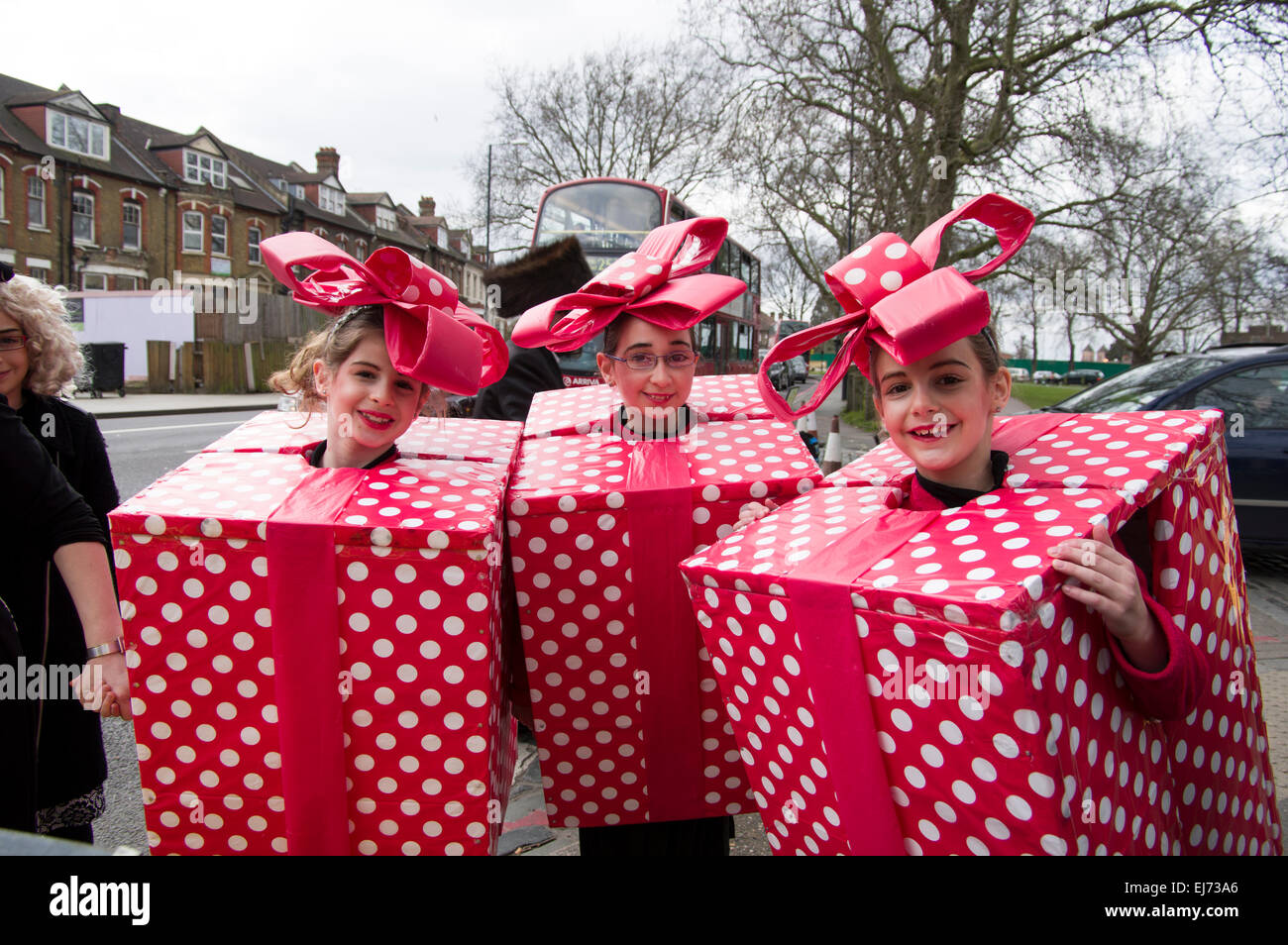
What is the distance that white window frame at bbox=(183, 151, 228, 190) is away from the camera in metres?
30.8

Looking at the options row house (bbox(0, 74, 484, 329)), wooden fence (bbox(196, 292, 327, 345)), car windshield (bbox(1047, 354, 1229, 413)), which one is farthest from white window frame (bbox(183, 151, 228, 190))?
car windshield (bbox(1047, 354, 1229, 413))

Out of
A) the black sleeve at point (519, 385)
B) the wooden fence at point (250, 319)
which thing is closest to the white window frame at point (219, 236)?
the wooden fence at point (250, 319)

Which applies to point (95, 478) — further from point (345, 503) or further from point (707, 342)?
point (707, 342)

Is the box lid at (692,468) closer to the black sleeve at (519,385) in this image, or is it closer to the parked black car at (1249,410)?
the black sleeve at (519,385)

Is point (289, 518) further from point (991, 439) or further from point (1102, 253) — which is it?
point (1102, 253)

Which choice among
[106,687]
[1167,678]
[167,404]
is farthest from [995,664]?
[167,404]

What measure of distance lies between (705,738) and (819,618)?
27.7 inches

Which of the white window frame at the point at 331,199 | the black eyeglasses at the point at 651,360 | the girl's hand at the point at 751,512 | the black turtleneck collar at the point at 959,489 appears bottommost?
the girl's hand at the point at 751,512

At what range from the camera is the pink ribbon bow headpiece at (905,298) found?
1.37 metres

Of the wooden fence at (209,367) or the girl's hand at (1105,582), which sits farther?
the wooden fence at (209,367)

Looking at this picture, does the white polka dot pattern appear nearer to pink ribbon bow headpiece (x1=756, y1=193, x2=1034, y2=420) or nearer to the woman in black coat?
pink ribbon bow headpiece (x1=756, y1=193, x2=1034, y2=420)

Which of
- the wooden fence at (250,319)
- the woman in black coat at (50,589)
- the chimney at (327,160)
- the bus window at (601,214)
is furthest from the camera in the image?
the chimney at (327,160)

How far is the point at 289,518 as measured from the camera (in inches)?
56.8

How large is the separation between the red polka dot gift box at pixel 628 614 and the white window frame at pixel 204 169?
3532cm
